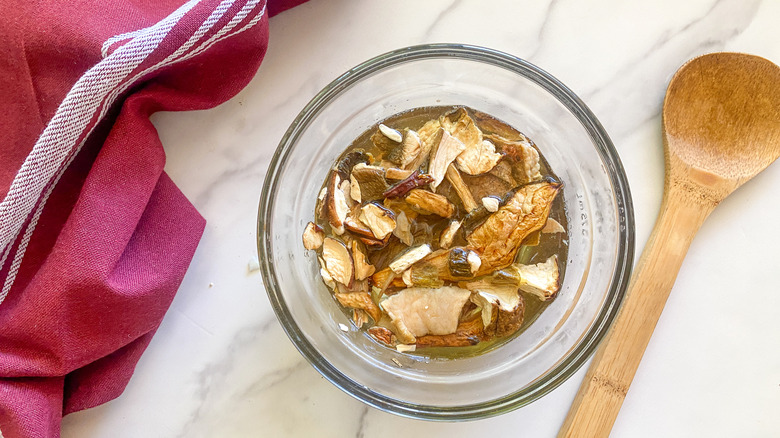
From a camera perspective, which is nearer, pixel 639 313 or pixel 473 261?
pixel 473 261

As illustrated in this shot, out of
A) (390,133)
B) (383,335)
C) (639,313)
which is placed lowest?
(383,335)

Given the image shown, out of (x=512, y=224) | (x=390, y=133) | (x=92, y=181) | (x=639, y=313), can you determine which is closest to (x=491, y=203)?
(x=512, y=224)

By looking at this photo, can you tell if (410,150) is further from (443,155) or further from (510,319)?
(510,319)

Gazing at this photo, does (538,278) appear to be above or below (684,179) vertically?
below

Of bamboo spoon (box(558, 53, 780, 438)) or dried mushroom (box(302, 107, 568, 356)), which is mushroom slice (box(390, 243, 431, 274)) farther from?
bamboo spoon (box(558, 53, 780, 438))

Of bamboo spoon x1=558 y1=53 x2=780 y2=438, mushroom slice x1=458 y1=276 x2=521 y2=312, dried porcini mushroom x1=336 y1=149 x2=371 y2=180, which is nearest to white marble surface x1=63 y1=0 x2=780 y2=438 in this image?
bamboo spoon x1=558 y1=53 x2=780 y2=438

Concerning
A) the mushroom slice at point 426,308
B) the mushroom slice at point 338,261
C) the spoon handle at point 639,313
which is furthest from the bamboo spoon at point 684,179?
the mushroom slice at point 338,261

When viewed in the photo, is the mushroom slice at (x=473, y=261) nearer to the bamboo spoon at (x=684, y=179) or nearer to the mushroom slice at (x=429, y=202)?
the mushroom slice at (x=429, y=202)
